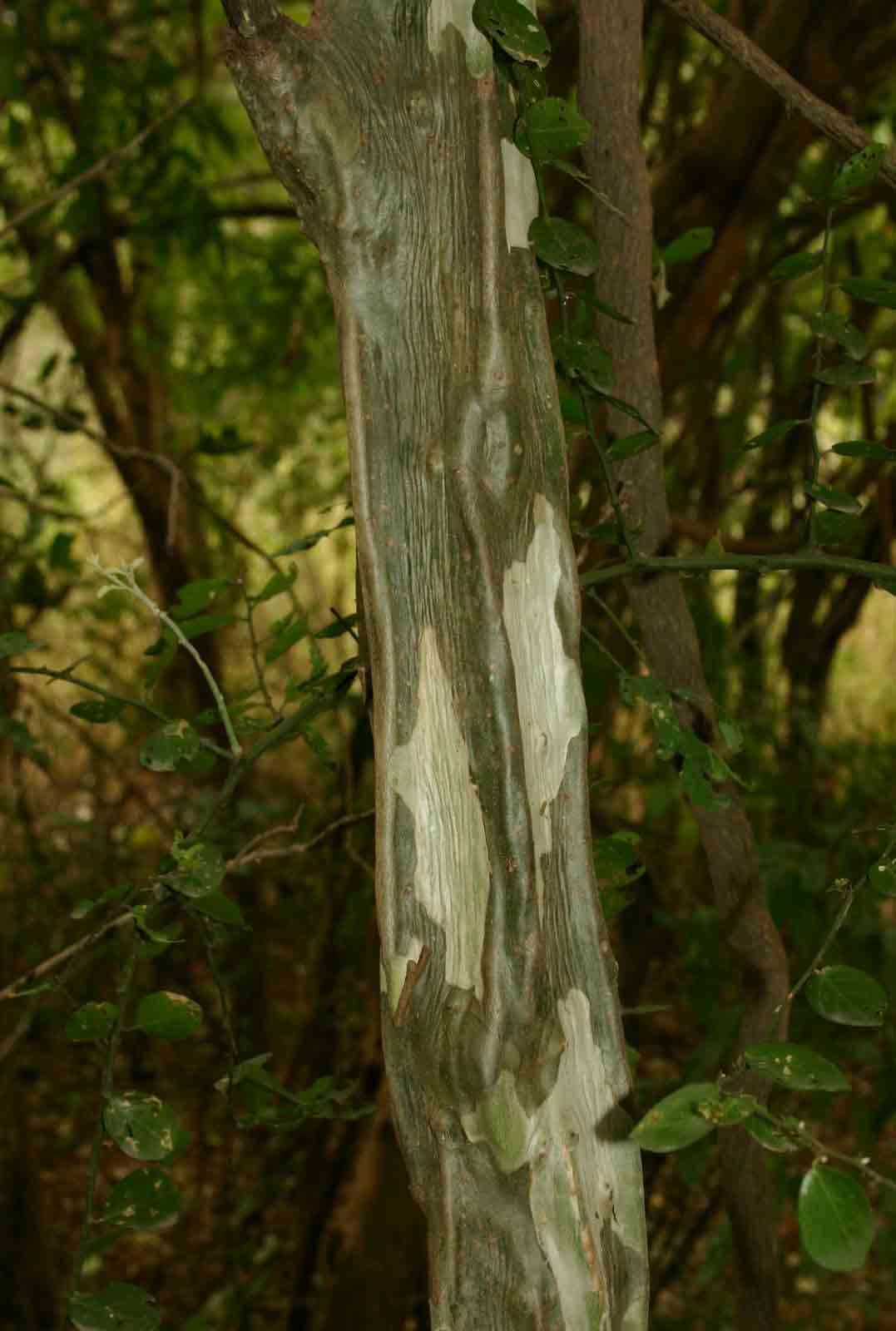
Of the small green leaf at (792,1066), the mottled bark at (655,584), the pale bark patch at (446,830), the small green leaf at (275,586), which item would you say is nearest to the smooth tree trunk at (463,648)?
the pale bark patch at (446,830)

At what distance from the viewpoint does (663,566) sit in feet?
2.26

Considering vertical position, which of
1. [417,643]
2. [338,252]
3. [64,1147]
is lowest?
[64,1147]

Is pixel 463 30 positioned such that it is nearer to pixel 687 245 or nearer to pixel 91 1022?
pixel 687 245

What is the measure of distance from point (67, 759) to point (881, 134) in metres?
2.02

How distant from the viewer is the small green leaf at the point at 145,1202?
682mm

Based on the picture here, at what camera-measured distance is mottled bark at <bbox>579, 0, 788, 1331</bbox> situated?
0.78 meters

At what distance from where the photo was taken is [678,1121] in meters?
0.48

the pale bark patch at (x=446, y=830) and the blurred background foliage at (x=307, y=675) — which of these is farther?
the blurred background foliage at (x=307, y=675)

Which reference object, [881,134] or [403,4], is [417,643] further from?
[881,134]

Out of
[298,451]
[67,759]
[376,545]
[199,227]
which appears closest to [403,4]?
[376,545]

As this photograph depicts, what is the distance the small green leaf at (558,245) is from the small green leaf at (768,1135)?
1.15 feet

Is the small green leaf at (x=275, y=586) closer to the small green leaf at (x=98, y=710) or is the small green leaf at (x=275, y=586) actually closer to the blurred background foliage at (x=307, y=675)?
the blurred background foliage at (x=307, y=675)

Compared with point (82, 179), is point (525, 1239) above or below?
below

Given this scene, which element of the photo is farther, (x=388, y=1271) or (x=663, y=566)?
(x=388, y=1271)
